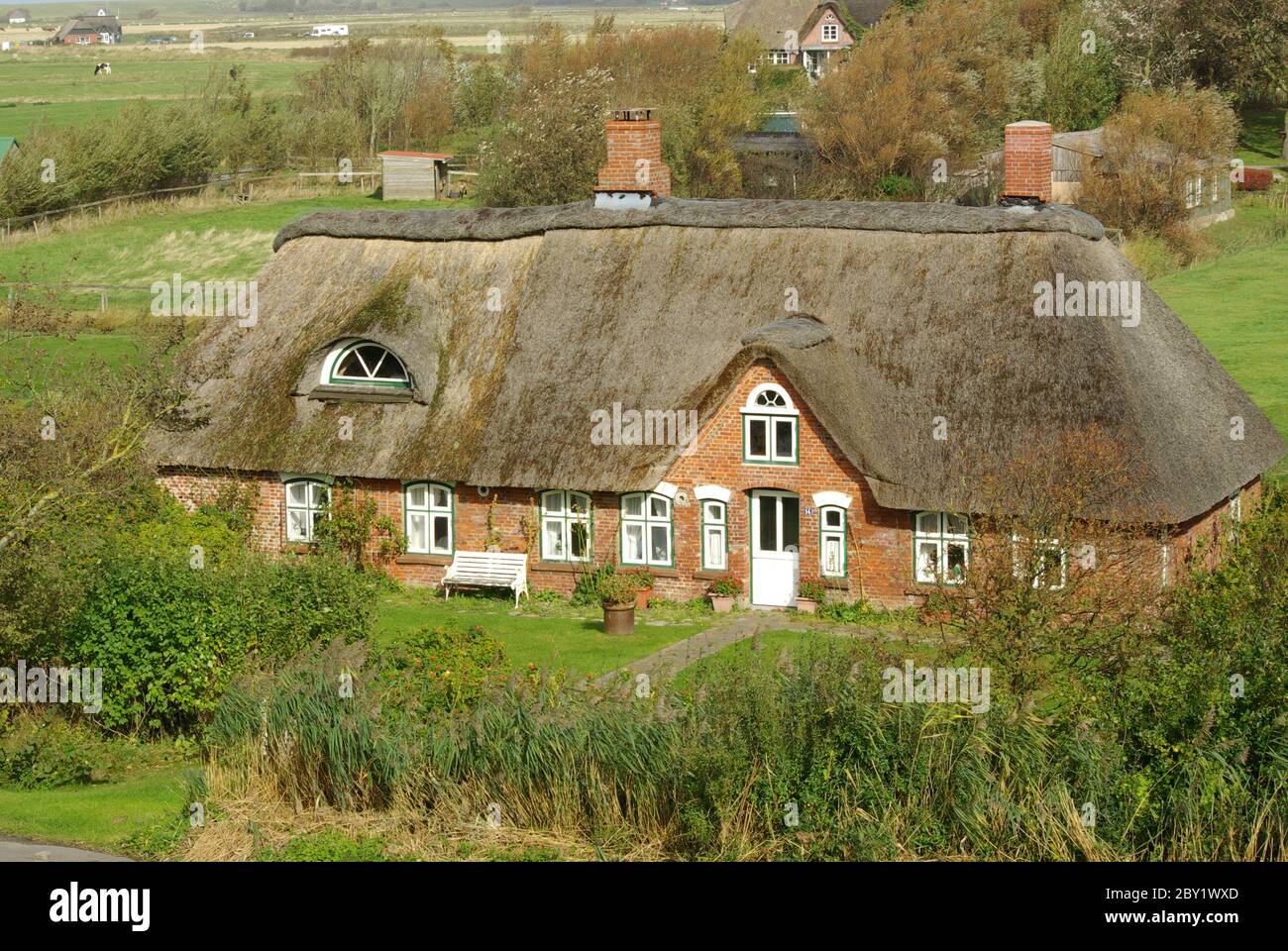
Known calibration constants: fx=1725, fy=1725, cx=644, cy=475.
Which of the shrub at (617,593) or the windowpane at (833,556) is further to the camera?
the windowpane at (833,556)

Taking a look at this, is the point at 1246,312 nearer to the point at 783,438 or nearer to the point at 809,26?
the point at 783,438

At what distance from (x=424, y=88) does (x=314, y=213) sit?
50.6 m

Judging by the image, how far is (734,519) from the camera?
24.8 metres

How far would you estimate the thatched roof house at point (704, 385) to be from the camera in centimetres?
2367

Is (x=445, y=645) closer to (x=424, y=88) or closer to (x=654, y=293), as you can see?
(x=654, y=293)

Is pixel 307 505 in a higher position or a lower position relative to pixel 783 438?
lower

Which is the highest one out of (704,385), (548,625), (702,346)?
(702,346)

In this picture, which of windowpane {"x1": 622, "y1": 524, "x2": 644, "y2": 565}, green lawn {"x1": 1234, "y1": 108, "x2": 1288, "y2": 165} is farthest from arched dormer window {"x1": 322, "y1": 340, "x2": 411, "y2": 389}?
green lawn {"x1": 1234, "y1": 108, "x2": 1288, "y2": 165}

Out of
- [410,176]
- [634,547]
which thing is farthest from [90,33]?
[634,547]

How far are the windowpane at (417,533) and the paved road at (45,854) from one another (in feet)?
39.6

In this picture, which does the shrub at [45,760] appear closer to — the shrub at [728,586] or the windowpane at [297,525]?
the windowpane at [297,525]

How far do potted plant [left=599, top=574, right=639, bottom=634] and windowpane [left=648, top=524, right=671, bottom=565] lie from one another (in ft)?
5.43

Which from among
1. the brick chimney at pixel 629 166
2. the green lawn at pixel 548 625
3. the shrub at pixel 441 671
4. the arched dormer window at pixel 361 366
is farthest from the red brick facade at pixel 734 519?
the shrub at pixel 441 671

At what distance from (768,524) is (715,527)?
2.51ft
